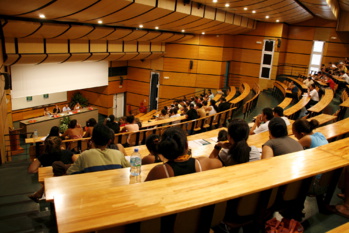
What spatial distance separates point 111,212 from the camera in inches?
56.8

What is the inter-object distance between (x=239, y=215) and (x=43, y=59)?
8738 mm

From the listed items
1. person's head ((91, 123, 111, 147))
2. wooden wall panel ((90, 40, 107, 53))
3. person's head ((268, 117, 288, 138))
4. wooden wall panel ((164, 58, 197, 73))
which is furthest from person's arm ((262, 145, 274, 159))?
wooden wall panel ((164, 58, 197, 73))

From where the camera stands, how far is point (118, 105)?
15.1 m

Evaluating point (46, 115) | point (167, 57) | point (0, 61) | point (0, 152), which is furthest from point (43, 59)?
point (167, 57)

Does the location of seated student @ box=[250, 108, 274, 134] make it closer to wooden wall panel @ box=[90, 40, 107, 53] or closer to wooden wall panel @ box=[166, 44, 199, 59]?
wooden wall panel @ box=[90, 40, 107, 53]

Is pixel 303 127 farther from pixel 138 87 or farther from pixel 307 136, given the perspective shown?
pixel 138 87

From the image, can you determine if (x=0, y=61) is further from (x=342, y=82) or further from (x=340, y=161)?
(x=342, y=82)

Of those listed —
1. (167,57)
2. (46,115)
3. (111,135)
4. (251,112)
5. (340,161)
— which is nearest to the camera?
(340,161)

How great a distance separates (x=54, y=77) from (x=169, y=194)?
10.4 meters

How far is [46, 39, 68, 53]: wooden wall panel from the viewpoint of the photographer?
902 cm

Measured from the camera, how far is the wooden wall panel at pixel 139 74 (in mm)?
14445

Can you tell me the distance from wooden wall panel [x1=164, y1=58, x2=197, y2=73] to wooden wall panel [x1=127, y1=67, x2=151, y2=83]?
3.60ft

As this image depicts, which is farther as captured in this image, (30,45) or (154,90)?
(154,90)

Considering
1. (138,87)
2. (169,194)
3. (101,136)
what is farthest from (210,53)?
(169,194)
